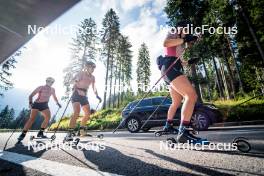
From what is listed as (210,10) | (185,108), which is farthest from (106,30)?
(185,108)

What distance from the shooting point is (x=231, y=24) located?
2773 cm

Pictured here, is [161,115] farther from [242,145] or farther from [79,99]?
[242,145]

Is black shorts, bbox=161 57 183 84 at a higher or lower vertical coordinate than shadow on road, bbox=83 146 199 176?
higher

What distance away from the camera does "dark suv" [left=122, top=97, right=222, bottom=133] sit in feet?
35.0

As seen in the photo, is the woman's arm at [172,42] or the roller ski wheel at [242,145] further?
the woman's arm at [172,42]

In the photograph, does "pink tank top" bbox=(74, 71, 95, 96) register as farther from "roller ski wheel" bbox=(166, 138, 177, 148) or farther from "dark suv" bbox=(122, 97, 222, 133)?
"dark suv" bbox=(122, 97, 222, 133)

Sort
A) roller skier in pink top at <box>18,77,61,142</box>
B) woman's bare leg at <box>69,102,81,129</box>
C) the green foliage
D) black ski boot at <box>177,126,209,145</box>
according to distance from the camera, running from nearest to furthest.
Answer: black ski boot at <box>177,126,209,145</box>
woman's bare leg at <box>69,102,81,129</box>
roller skier in pink top at <box>18,77,61,142</box>
the green foliage

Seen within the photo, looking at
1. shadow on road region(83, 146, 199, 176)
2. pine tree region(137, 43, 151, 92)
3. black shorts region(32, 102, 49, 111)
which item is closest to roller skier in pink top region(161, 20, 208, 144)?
shadow on road region(83, 146, 199, 176)

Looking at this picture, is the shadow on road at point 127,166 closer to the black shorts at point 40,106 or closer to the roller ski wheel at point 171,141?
the roller ski wheel at point 171,141

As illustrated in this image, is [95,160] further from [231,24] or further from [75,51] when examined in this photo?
[75,51]

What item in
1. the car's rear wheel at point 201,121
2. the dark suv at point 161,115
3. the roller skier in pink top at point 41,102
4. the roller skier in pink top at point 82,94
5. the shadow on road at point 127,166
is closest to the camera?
the shadow on road at point 127,166

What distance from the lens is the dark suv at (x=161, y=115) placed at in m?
10.7

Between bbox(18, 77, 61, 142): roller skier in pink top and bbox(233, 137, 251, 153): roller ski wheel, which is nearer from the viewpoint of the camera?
bbox(233, 137, 251, 153): roller ski wheel

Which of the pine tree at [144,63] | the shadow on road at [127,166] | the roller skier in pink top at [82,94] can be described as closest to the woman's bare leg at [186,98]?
the shadow on road at [127,166]
